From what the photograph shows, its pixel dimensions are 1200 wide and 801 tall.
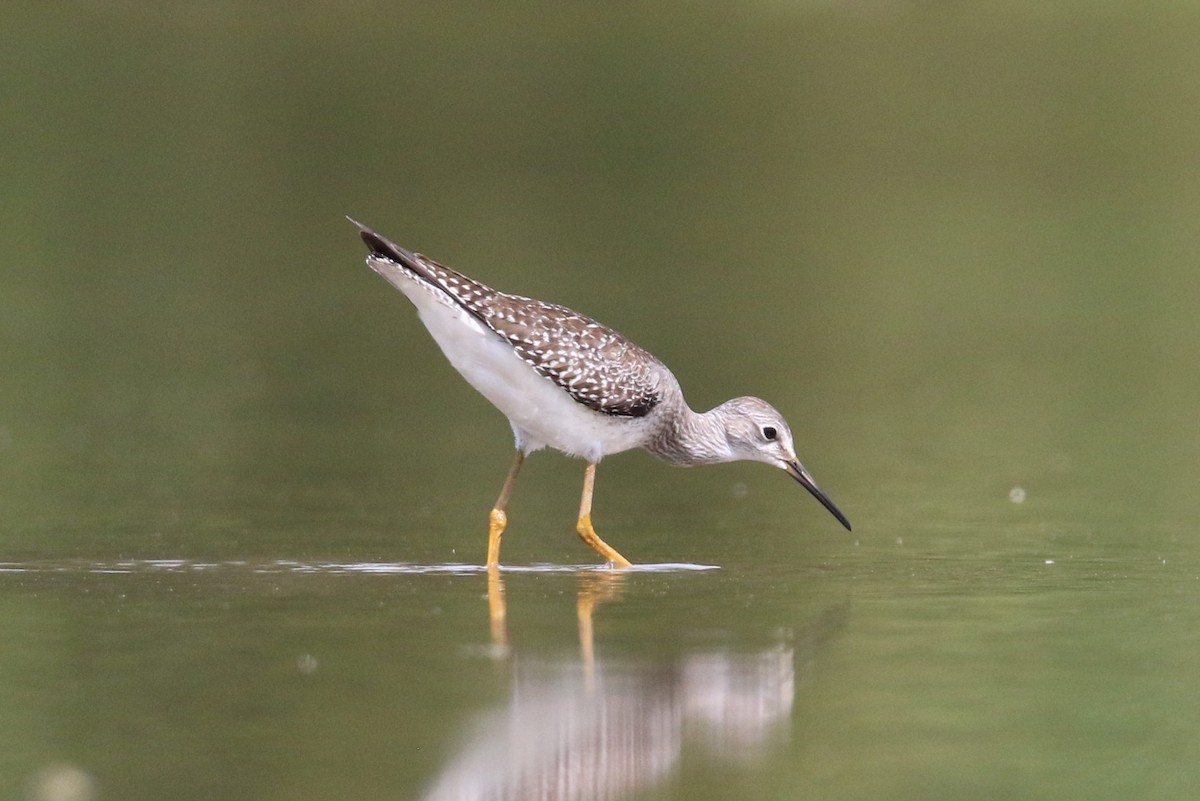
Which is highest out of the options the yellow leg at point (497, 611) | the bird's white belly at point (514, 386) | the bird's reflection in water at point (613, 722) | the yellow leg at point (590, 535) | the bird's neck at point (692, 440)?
the bird's white belly at point (514, 386)

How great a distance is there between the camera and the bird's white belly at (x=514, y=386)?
10406 millimetres

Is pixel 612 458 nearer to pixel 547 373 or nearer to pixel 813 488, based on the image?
pixel 813 488

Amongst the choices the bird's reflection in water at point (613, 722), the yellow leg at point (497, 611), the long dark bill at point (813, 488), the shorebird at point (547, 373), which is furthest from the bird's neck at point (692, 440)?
the bird's reflection in water at point (613, 722)

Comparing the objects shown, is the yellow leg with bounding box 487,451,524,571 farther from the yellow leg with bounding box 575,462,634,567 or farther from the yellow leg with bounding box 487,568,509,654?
the yellow leg with bounding box 575,462,634,567

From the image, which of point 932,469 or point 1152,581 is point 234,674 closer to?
point 1152,581

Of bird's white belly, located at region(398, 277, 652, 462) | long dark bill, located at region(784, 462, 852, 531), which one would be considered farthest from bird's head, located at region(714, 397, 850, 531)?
bird's white belly, located at region(398, 277, 652, 462)

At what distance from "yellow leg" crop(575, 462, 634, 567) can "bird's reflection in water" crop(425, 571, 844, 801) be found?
1.68m

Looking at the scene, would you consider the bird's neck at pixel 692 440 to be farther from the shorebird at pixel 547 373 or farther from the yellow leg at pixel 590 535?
the yellow leg at pixel 590 535

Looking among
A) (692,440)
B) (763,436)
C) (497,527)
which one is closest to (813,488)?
(763,436)

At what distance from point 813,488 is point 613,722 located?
4.18m

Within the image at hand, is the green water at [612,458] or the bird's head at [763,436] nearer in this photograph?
the green water at [612,458]

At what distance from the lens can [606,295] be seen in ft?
65.1

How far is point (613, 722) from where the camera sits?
7031 mm

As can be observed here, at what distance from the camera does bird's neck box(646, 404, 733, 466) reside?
1125 cm
